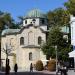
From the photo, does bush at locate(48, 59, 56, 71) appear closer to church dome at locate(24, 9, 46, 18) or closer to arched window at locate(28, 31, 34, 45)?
arched window at locate(28, 31, 34, 45)

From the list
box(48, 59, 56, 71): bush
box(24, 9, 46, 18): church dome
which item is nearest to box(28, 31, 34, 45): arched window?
box(24, 9, 46, 18): church dome

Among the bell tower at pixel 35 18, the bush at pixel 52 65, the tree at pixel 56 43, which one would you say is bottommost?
the bush at pixel 52 65

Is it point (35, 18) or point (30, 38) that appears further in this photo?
point (35, 18)

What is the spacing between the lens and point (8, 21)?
352ft

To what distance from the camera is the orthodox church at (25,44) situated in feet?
277

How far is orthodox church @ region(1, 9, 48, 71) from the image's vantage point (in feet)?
277

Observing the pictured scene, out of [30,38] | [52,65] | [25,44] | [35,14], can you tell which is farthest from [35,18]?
[52,65]

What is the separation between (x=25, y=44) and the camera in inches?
3381

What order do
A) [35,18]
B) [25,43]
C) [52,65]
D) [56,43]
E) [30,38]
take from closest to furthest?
[52,65] → [56,43] → [30,38] → [25,43] → [35,18]

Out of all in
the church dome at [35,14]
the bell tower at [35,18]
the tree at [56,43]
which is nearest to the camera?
the tree at [56,43]

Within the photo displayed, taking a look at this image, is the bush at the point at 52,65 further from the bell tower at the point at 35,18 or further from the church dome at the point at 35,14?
the church dome at the point at 35,14

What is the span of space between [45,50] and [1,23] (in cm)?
3211

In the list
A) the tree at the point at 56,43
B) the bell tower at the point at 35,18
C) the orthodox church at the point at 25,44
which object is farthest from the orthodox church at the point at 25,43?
the tree at the point at 56,43

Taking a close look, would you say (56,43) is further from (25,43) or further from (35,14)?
(35,14)
